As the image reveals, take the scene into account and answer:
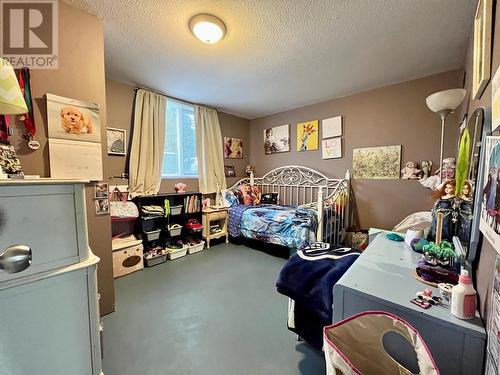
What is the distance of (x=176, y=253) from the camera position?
287 cm

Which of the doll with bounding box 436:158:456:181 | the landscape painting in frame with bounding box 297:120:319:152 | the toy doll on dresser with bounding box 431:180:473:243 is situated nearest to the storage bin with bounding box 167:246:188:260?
the landscape painting in frame with bounding box 297:120:319:152

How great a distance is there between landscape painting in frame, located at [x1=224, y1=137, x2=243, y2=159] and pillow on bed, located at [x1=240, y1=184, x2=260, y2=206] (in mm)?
699

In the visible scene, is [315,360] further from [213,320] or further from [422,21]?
[422,21]

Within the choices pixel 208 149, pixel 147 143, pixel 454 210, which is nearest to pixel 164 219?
pixel 147 143

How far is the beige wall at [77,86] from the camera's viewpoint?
137 cm

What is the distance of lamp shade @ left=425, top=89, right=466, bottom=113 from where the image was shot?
5.31 feet

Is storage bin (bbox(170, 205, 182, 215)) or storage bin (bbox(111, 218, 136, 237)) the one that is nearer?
storage bin (bbox(111, 218, 136, 237))

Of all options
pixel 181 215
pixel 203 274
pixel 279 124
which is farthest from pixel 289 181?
pixel 203 274

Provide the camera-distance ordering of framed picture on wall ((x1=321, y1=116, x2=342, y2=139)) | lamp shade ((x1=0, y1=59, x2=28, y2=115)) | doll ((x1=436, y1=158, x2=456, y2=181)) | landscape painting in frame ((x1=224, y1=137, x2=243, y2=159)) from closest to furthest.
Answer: lamp shade ((x1=0, y1=59, x2=28, y2=115)), doll ((x1=436, y1=158, x2=456, y2=181)), framed picture on wall ((x1=321, y1=116, x2=342, y2=139)), landscape painting in frame ((x1=224, y1=137, x2=243, y2=159))

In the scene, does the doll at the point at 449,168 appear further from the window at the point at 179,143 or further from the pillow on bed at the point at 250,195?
the window at the point at 179,143

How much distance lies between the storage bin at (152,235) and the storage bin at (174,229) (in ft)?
0.53

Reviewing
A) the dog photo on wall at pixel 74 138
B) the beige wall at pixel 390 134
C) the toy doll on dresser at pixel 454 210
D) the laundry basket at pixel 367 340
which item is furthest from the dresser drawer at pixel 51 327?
the beige wall at pixel 390 134

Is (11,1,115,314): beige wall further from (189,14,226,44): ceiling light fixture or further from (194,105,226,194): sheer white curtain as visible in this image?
(194,105,226,194): sheer white curtain

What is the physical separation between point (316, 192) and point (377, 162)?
1016 mm
